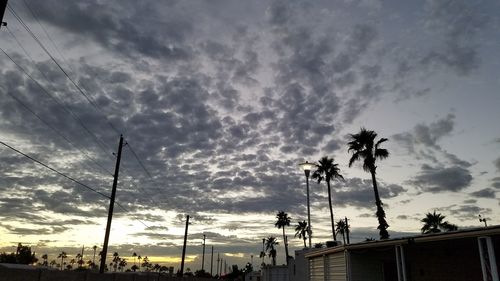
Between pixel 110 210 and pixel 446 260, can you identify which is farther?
pixel 110 210

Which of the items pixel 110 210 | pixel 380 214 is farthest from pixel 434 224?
pixel 110 210

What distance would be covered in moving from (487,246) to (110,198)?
23651mm

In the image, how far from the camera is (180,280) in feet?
154

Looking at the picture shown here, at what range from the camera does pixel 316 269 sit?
27.0 meters

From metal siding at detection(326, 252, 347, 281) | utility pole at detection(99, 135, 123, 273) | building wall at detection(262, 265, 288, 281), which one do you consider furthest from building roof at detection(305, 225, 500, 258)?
building wall at detection(262, 265, 288, 281)

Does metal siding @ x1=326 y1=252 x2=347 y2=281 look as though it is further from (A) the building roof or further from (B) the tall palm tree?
(B) the tall palm tree

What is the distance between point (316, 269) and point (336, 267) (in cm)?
506

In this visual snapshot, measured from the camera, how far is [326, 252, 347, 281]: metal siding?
21.1 m

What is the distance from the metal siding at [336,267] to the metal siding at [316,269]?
4.08ft

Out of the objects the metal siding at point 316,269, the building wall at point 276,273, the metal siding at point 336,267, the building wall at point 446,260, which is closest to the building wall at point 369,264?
the metal siding at point 336,267

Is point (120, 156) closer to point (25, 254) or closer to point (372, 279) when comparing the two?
point (372, 279)

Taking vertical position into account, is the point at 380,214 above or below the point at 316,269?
above

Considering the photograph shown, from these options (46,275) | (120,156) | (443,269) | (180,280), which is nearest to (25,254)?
(180,280)

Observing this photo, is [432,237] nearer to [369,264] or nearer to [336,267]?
[369,264]
